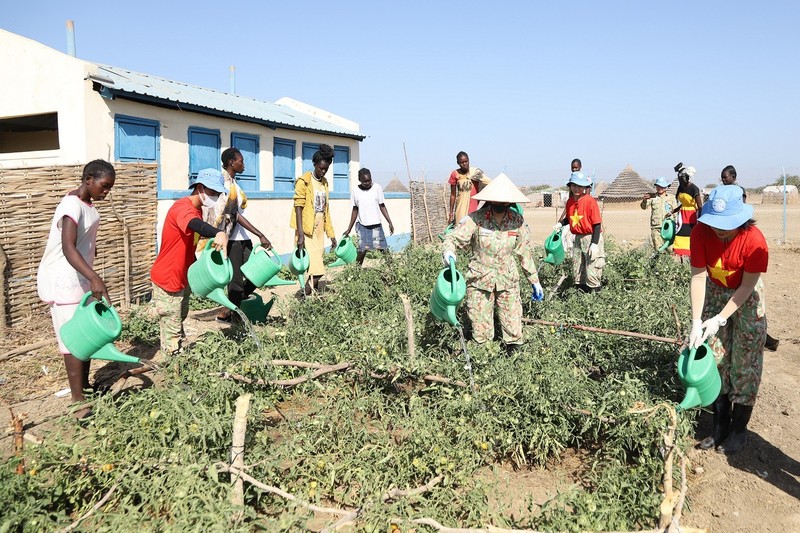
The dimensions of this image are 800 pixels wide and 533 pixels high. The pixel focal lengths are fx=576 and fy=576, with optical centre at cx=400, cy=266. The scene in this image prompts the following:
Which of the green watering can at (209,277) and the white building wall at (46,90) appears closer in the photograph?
the green watering can at (209,277)

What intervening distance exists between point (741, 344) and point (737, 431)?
1.83ft

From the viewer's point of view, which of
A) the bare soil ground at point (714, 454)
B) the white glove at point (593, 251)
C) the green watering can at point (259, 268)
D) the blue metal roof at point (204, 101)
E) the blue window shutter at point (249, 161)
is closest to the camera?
the bare soil ground at point (714, 454)

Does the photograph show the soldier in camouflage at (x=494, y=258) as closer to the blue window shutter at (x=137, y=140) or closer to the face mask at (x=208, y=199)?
the face mask at (x=208, y=199)

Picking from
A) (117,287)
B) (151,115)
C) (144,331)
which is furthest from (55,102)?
(144,331)

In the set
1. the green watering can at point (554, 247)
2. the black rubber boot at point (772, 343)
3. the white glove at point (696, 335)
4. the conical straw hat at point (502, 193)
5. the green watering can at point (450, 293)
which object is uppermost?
the conical straw hat at point (502, 193)

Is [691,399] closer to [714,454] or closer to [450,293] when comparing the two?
[714,454]

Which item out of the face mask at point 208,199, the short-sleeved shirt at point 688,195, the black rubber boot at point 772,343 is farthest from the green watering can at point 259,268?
the short-sleeved shirt at point 688,195

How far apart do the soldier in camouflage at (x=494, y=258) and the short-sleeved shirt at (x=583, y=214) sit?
2.05m

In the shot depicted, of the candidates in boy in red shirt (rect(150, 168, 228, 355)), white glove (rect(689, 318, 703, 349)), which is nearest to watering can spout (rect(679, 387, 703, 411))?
white glove (rect(689, 318, 703, 349))

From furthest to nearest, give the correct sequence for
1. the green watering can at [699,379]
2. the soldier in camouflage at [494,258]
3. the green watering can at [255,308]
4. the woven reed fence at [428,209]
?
the woven reed fence at [428,209]
the green watering can at [255,308]
the soldier in camouflage at [494,258]
the green watering can at [699,379]

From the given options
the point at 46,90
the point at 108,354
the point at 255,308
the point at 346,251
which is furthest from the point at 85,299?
the point at 46,90

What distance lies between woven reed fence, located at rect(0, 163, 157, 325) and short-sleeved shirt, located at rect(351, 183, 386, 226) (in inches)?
99.7

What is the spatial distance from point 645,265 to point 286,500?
5733 mm

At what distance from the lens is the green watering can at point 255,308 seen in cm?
514
